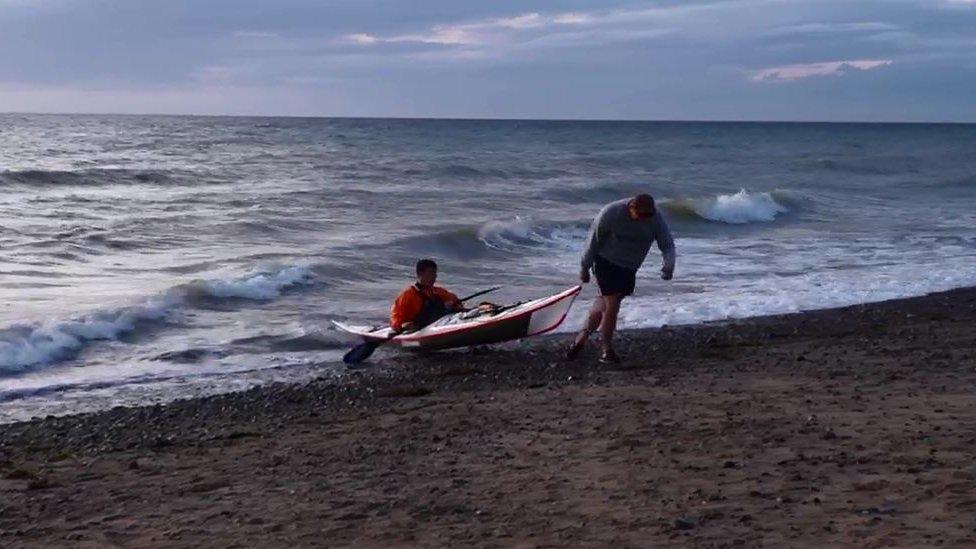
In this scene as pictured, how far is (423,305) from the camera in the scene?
11.5 m

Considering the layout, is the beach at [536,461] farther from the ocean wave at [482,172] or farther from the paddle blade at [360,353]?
the ocean wave at [482,172]

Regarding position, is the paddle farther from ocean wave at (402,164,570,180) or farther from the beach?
ocean wave at (402,164,570,180)

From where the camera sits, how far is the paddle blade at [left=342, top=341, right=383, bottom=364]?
36.2 feet

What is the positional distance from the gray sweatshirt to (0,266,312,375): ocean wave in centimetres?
502

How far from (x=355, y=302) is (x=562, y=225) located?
10704 mm

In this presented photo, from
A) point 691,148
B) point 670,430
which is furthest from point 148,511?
point 691,148

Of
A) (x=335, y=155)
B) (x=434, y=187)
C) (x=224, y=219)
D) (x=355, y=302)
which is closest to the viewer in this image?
(x=355, y=302)

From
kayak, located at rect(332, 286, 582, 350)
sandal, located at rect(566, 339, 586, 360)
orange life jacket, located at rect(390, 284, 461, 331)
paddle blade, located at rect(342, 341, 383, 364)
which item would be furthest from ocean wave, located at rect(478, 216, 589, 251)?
sandal, located at rect(566, 339, 586, 360)

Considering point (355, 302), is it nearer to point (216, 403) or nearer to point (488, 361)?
point (488, 361)

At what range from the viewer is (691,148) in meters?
70.6

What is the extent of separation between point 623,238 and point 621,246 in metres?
0.07

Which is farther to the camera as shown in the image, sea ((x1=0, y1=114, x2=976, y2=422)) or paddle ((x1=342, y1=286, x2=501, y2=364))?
sea ((x1=0, y1=114, x2=976, y2=422))

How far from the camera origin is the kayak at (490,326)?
36.4ft

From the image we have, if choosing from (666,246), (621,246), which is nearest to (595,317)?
(621,246)
